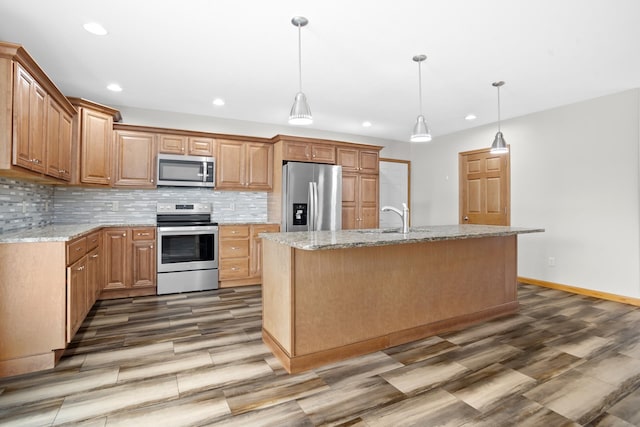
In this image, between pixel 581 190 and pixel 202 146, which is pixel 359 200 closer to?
pixel 202 146

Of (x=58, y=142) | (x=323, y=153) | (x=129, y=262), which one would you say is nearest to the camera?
(x=58, y=142)

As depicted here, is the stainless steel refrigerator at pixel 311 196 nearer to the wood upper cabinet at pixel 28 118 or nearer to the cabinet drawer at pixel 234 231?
the cabinet drawer at pixel 234 231

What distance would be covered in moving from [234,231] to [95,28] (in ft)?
8.79

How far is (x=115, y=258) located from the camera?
3943 millimetres

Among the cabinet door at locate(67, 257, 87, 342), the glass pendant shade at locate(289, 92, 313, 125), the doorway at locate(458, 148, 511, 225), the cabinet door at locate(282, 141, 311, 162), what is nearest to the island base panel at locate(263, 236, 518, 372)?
the glass pendant shade at locate(289, 92, 313, 125)

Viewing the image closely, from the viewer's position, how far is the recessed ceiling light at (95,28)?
8.11ft

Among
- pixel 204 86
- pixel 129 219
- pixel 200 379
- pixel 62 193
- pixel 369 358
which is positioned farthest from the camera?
pixel 129 219

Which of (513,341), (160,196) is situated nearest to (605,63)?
(513,341)

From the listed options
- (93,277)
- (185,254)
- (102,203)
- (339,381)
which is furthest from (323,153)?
(339,381)

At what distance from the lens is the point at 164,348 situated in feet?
8.49

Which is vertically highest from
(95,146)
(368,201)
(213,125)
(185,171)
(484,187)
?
(213,125)

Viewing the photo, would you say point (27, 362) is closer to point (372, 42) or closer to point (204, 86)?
point (204, 86)

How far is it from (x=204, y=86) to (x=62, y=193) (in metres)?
2.33

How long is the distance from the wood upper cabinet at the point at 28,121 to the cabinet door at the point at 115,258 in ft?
4.44
